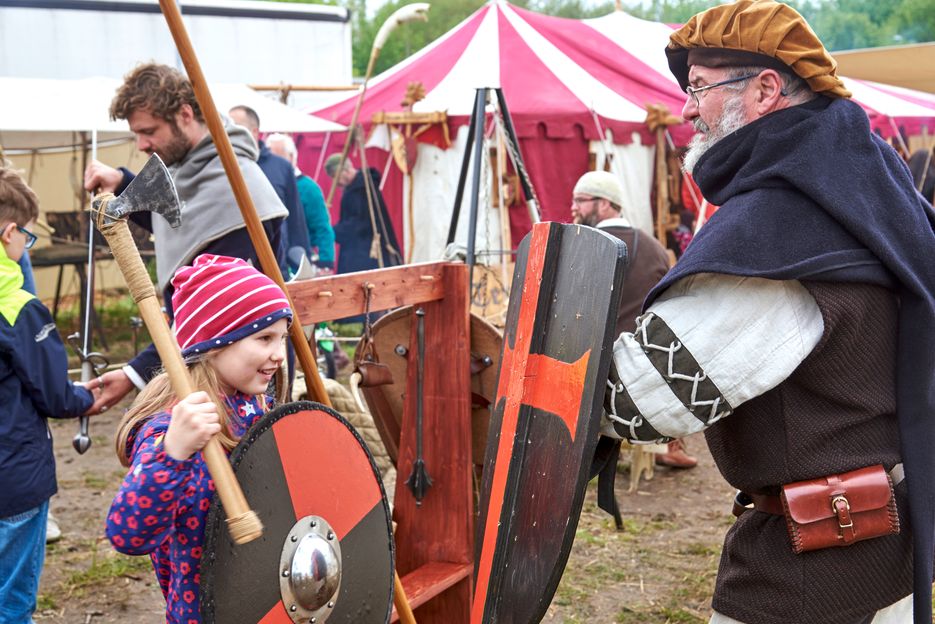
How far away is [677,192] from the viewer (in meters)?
8.60

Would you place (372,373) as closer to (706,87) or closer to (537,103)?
(706,87)

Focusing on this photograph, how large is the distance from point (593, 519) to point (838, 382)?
3.06 meters

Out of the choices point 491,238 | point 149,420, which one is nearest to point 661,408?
point 149,420

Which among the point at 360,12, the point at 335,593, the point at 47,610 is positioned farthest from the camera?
the point at 360,12

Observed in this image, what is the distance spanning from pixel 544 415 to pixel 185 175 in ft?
4.86

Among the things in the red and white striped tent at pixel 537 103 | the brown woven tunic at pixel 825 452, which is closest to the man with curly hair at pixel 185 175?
the brown woven tunic at pixel 825 452

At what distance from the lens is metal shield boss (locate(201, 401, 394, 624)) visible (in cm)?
162

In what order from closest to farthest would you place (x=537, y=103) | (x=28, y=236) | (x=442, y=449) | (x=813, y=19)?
(x=442, y=449), (x=28, y=236), (x=537, y=103), (x=813, y=19)

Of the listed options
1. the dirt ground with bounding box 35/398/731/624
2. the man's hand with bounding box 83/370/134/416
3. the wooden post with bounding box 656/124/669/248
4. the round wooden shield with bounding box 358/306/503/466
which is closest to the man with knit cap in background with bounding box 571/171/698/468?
the dirt ground with bounding box 35/398/731/624

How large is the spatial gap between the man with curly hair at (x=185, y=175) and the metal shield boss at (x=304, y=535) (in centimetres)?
116

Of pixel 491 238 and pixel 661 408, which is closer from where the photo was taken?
pixel 661 408

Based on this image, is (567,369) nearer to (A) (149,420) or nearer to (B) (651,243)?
(A) (149,420)

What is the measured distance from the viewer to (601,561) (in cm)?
421

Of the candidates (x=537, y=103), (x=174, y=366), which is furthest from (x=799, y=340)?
(x=537, y=103)
